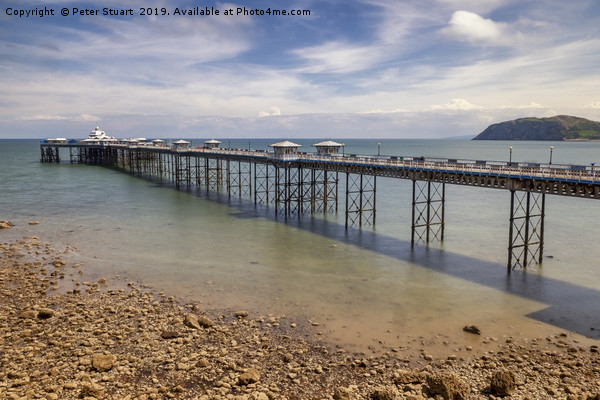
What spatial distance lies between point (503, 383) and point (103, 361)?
1606 centimetres

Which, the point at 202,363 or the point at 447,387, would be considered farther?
the point at 202,363

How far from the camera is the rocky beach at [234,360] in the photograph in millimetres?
17438

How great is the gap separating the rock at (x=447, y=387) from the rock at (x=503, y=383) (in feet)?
3.30

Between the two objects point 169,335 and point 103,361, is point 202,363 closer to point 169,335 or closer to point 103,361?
point 169,335

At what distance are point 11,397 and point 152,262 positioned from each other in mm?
19288

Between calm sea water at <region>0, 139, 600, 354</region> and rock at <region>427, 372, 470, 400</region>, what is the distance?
4.20 metres

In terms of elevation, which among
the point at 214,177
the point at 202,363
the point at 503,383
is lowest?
the point at 202,363

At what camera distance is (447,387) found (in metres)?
17.2

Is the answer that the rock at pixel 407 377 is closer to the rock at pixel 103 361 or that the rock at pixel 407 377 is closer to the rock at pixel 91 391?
the rock at pixel 91 391

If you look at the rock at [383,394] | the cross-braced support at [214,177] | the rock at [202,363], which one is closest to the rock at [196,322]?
the rock at [202,363]

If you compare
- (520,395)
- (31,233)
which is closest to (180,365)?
(520,395)

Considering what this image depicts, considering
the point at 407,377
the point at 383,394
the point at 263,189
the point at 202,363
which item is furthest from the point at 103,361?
the point at 263,189

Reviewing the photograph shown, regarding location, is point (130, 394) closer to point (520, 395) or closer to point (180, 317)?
point (180, 317)

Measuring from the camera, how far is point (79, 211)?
193 feet
